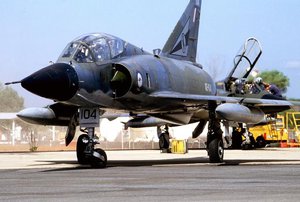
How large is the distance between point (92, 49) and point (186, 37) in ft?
22.8

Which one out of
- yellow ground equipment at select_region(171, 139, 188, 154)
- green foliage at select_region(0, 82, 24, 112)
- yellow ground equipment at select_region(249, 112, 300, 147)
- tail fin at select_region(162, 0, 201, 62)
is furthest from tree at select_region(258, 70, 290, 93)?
tail fin at select_region(162, 0, 201, 62)

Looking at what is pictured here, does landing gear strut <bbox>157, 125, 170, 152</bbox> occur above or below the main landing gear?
above

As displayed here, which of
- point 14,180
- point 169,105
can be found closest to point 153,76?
point 169,105

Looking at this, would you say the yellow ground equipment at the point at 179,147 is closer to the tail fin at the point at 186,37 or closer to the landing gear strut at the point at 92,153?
the tail fin at the point at 186,37

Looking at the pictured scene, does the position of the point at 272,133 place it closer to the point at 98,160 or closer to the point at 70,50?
the point at 98,160

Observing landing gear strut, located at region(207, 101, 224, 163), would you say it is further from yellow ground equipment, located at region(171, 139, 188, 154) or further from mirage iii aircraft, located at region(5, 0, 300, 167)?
yellow ground equipment, located at region(171, 139, 188, 154)

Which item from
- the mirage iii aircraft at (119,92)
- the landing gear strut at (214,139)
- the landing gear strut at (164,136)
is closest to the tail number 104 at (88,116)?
the mirage iii aircraft at (119,92)

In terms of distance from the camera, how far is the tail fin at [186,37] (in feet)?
70.7

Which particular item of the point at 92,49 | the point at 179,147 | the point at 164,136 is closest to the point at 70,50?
the point at 92,49

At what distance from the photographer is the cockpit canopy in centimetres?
1598

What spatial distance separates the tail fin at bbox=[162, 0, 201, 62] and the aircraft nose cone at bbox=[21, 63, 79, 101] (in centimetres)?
641

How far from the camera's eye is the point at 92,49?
53.0ft

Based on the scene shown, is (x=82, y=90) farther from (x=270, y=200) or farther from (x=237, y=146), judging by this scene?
(x=237, y=146)

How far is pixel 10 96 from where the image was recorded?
9769 cm
